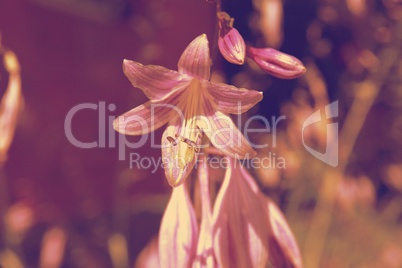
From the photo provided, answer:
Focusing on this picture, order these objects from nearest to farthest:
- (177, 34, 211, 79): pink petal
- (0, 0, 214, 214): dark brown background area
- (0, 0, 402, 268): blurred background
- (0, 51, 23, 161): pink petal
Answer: (177, 34, 211, 79): pink petal → (0, 51, 23, 161): pink petal → (0, 0, 402, 268): blurred background → (0, 0, 214, 214): dark brown background area

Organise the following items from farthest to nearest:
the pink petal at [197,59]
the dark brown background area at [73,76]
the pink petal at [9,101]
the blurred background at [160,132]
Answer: the dark brown background area at [73,76] → the blurred background at [160,132] → the pink petal at [9,101] → the pink petal at [197,59]

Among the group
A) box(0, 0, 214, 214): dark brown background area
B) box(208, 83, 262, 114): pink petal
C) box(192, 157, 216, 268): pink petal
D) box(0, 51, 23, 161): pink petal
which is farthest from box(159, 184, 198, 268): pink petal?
box(0, 0, 214, 214): dark brown background area

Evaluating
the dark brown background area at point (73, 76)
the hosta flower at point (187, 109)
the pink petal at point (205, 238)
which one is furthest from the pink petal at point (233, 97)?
the dark brown background area at point (73, 76)

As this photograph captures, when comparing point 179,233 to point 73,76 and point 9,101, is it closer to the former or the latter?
point 9,101

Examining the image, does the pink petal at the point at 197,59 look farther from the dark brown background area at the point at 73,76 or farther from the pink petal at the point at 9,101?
the dark brown background area at the point at 73,76

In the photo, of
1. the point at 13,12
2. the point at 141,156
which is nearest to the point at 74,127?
the point at 141,156

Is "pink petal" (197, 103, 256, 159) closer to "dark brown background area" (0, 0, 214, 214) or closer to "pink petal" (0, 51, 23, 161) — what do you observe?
"pink petal" (0, 51, 23, 161)
